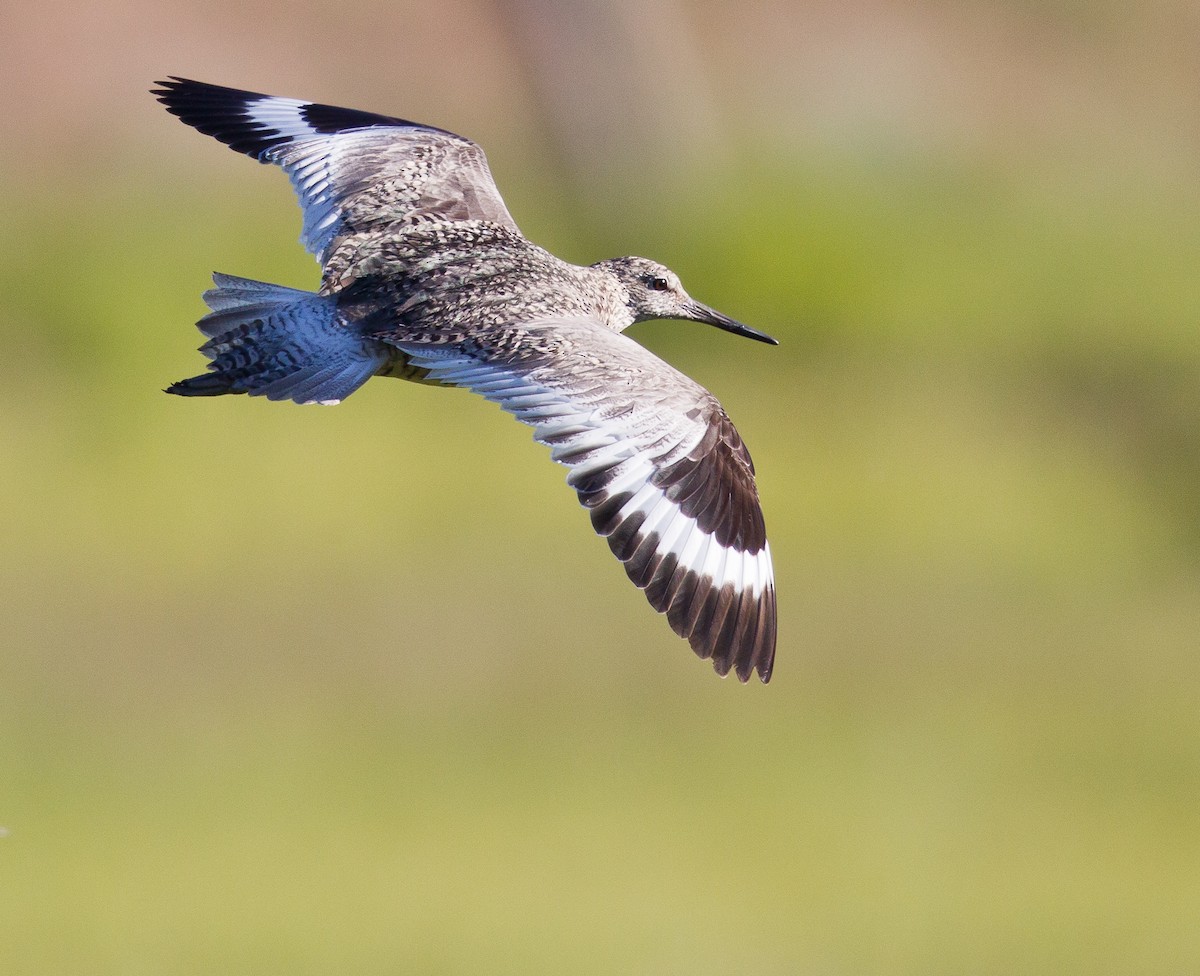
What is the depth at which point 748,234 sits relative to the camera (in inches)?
555

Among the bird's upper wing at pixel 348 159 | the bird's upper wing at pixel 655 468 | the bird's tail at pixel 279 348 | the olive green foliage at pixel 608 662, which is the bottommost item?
the olive green foliage at pixel 608 662

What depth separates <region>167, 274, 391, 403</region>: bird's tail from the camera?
5352 mm

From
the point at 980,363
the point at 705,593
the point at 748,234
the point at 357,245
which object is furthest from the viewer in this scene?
the point at 980,363

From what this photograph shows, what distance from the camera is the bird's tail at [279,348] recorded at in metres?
5.35

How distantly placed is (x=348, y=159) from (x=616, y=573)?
7415 mm

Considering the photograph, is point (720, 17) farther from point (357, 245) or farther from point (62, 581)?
point (357, 245)

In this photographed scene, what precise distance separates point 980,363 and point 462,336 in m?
10.9

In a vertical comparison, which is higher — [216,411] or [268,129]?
[268,129]

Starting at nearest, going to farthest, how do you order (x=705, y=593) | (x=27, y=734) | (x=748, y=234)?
(x=705, y=593) → (x=27, y=734) → (x=748, y=234)

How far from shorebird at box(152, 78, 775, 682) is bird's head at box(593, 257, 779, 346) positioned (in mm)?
51

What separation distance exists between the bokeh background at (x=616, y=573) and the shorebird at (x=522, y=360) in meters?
6.18

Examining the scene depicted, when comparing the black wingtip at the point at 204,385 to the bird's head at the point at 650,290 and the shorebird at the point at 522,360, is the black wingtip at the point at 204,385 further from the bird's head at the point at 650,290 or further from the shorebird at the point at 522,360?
the bird's head at the point at 650,290

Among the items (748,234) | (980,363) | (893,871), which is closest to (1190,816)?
(893,871)

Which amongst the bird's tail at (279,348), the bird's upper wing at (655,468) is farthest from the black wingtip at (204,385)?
the bird's upper wing at (655,468)
